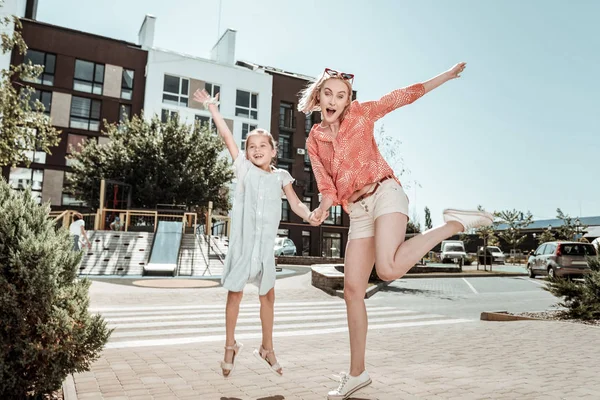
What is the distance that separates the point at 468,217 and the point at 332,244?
145 ft

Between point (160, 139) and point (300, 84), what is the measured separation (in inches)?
792

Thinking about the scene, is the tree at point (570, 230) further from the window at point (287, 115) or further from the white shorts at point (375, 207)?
the white shorts at point (375, 207)

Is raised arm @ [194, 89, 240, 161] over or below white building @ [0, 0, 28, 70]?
below

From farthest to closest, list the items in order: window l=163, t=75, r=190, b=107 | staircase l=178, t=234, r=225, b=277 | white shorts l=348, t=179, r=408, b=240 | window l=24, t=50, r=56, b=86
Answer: window l=163, t=75, r=190, b=107
window l=24, t=50, r=56, b=86
staircase l=178, t=234, r=225, b=277
white shorts l=348, t=179, r=408, b=240

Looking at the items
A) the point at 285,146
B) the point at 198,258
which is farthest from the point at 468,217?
the point at 285,146

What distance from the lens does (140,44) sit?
137ft

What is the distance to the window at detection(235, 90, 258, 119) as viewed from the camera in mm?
42719

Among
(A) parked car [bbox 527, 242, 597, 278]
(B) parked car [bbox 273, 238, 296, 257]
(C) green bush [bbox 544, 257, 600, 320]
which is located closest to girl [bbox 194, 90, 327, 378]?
(C) green bush [bbox 544, 257, 600, 320]

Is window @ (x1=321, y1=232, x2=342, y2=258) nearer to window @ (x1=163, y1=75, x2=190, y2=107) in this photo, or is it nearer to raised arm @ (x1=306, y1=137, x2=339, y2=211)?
window @ (x1=163, y1=75, x2=190, y2=107)

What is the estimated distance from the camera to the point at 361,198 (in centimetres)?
341

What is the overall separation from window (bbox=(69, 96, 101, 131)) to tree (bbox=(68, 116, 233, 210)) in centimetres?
732

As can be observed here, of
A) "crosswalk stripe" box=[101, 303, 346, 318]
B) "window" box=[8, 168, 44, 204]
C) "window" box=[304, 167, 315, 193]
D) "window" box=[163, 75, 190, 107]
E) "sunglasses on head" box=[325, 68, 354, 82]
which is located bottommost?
"crosswalk stripe" box=[101, 303, 346, 318]

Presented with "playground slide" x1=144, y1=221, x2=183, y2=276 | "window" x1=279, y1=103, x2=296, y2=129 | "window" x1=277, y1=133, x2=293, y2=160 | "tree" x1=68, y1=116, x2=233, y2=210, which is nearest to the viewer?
"playground slide" x1=144, y1=221, x2=183, y2=276

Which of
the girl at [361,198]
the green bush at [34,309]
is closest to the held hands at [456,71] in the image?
the girl at [361,198]
